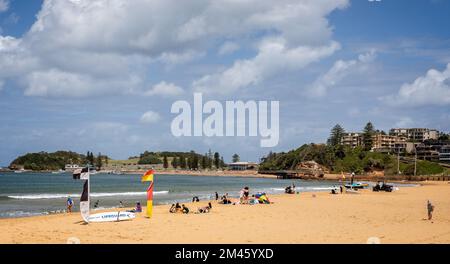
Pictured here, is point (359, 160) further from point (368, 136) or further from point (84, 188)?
point (84, 188)

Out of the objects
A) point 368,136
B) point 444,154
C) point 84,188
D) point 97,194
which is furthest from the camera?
point 368,136

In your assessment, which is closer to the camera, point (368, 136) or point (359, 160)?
point (359, 160)

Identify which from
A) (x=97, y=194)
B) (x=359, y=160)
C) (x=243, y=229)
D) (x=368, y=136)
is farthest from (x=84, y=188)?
(x=368, y=136)

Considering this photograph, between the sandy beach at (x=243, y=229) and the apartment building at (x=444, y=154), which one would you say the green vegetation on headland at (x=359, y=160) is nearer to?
the apartment building at (x=444, y=154)

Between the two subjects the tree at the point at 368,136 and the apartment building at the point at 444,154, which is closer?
the apartment building at the point at 444,154

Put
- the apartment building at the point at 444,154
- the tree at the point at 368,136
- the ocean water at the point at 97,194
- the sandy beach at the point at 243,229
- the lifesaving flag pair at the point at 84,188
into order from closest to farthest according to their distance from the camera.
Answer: the sandy beach at the point at 243,229 < the lifesaving flag pair at the point at 84,188 < the ocean water at the point at 97,194 < the apartment building at the point at 444,154 < the tree at the point at 368,136

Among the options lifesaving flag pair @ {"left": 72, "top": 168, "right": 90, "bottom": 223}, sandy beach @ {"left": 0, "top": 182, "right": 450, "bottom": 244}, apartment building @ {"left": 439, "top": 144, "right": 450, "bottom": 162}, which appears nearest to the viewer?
sandy beach @ {"left": 0, "top": 182, "right": 450, "bottom": 244}

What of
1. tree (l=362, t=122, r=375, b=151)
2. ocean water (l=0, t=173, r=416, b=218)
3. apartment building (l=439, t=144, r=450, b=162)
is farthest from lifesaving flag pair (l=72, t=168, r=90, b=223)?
tree (l=362, t=122, r=375, b=151)

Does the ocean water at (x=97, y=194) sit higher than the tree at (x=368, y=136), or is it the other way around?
the tree at (x=368, y=136)

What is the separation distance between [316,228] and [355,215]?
7.00m

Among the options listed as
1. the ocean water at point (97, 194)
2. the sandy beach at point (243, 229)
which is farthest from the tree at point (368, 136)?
the sandy beach at point (243, 229)

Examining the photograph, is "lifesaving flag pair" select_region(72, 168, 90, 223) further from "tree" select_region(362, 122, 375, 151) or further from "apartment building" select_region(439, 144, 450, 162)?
"tree" select_region(362, 122, 375, 151)

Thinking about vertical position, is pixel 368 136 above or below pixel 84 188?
above

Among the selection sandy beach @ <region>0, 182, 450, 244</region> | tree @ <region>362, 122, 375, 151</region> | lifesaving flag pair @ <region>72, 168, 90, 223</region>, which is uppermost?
tree @ <region>362, 122, 375, 151</region>
